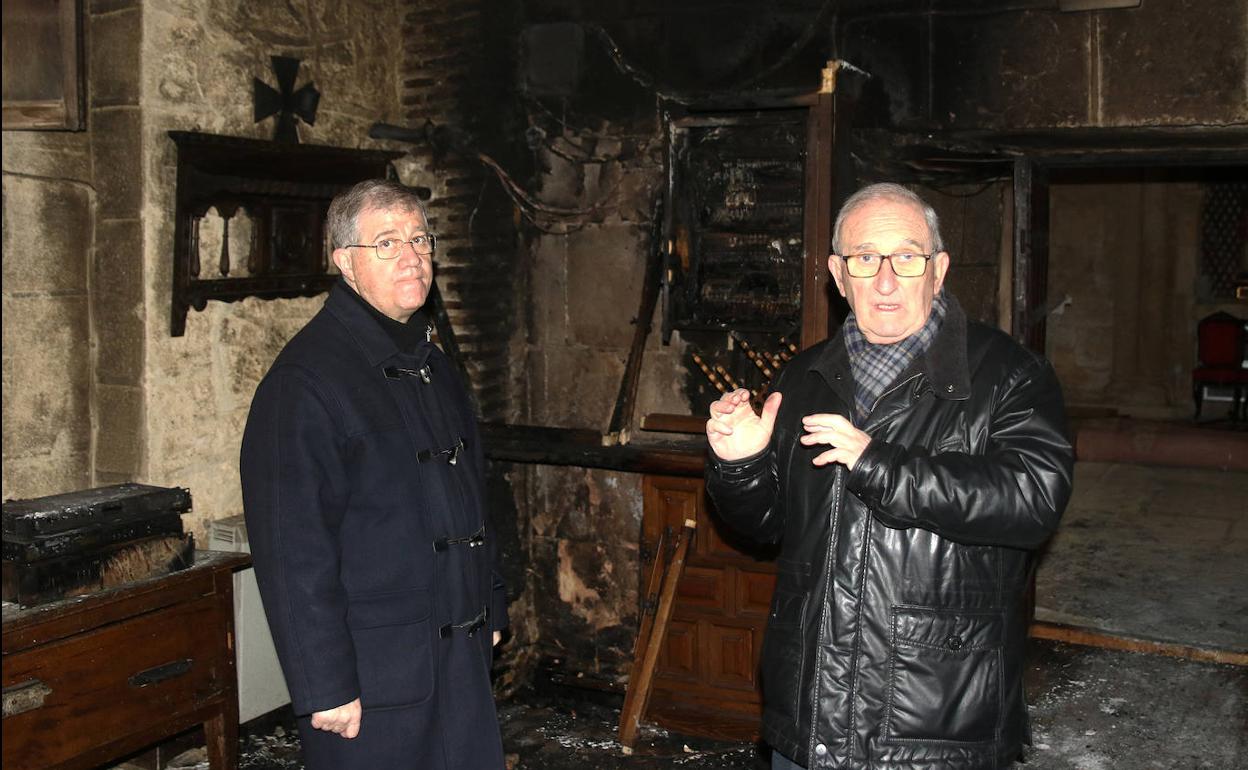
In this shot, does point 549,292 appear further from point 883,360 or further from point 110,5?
point 883,360

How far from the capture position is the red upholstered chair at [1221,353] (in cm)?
1180

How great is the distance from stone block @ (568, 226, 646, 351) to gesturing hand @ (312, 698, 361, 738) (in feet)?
11.0

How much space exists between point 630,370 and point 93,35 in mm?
2627

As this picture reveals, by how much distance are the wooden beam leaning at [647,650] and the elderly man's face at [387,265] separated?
8.64ft

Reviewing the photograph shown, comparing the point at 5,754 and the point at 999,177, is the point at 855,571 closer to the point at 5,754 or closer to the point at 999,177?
the point at 5,754

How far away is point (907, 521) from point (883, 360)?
15.9 inches

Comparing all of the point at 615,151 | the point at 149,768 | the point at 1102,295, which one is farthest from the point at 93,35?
the point at 1102,295

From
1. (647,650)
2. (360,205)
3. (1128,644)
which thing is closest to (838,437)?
(360,205)

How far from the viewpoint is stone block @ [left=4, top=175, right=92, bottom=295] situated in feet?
14.3

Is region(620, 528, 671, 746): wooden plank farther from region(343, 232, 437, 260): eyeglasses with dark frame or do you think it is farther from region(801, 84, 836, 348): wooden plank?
region(343, 232, 437, 260): eyeglasses with dark frame

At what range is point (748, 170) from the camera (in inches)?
208

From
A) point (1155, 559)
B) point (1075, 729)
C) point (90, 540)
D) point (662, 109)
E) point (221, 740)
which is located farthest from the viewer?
point (1155, 559)

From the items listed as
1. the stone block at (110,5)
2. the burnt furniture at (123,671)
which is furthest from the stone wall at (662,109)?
the burnt furniture at (123,671)

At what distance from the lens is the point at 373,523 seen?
9.62 ft
